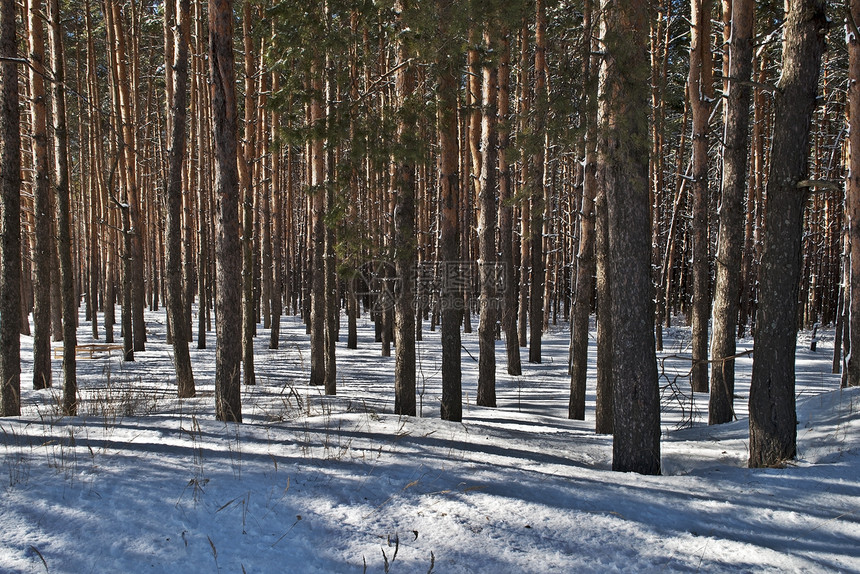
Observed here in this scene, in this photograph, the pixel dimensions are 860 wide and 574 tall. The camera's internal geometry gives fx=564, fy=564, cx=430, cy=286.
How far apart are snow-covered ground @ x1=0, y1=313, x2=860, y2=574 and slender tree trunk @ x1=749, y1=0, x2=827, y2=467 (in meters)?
0.39

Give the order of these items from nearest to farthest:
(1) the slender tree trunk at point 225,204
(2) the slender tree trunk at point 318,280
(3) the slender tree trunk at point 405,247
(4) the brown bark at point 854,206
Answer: (1) the slender tree trunk at point 225,204 < (3) the slender tree trunk at point 405,247 < (4) the brown bark at point 854,206 < (2) the slender tree trunk at point 318,280

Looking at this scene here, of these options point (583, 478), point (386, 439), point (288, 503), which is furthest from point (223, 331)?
point (583, 478)

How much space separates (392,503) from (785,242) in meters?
3.82

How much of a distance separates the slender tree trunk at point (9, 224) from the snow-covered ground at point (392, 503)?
6.42 feet

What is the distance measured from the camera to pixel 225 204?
579 cm

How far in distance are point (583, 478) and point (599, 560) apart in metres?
1.15

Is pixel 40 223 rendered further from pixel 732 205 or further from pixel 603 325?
pixel 732 205

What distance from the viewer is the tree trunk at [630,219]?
4551mm

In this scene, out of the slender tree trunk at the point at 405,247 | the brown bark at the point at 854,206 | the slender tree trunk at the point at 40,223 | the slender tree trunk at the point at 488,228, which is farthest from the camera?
the slender tree trunk at the point at 488,228

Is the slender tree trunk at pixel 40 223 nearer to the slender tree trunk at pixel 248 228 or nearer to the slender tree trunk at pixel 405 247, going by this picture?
the slender tree trunk at pixel 248 228

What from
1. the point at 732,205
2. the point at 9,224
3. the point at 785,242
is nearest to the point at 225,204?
the point at 9,224

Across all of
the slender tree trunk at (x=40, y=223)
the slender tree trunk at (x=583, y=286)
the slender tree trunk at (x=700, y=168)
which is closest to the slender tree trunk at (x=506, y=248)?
the slender tree trunk at (x=583, y=286)

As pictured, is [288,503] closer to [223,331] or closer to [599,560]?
[599,560]

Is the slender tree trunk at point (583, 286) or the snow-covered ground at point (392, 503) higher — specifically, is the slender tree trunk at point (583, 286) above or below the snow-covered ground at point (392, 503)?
above
